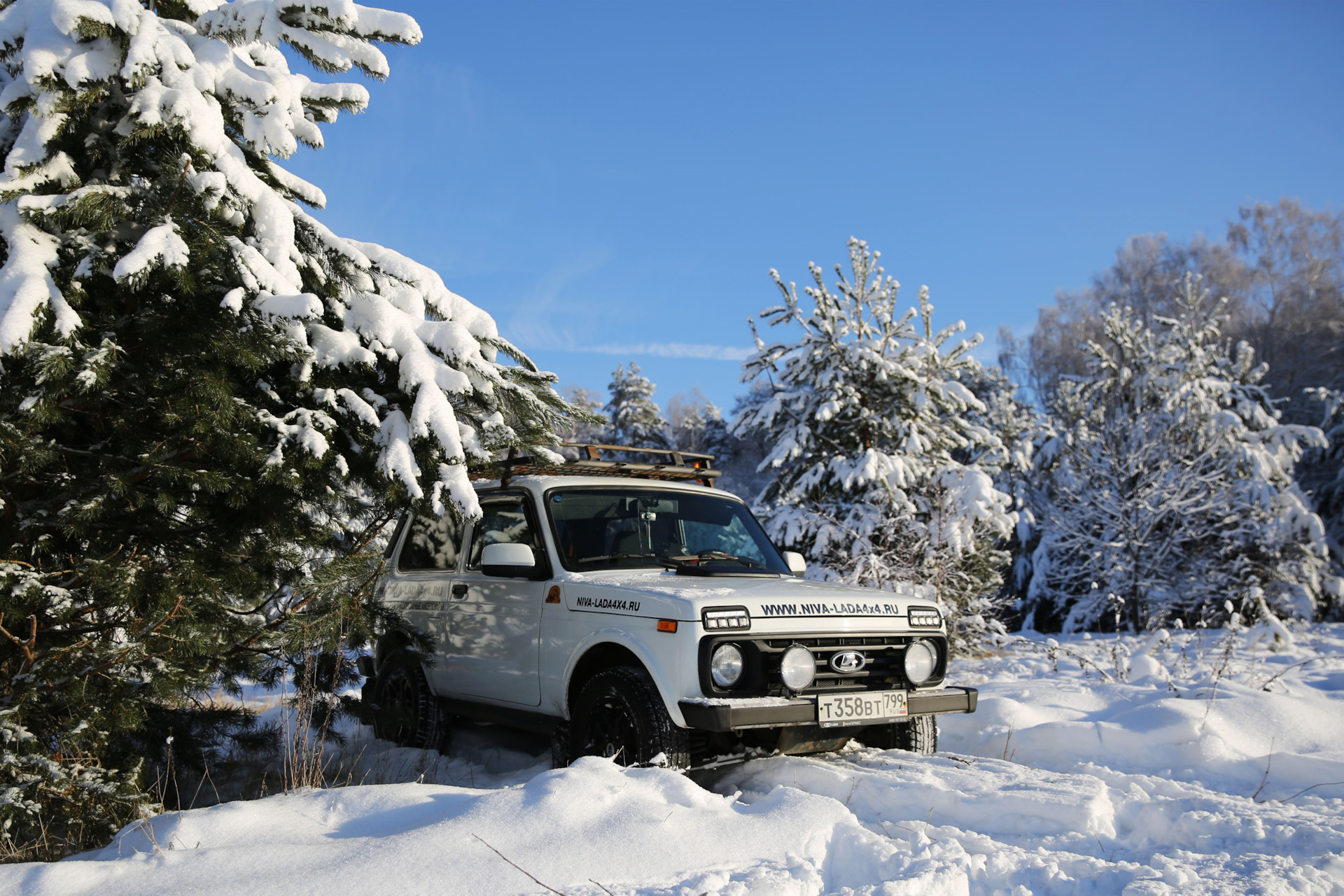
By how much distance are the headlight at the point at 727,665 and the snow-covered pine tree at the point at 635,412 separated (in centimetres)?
4144

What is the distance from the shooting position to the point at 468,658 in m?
6.26

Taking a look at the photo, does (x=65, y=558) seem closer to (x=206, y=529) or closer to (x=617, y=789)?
(x=206, y=529)

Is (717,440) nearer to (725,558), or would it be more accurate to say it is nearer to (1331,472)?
(1331,472)

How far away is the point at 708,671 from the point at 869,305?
895cm

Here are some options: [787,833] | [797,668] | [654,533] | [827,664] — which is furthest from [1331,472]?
[787,833]

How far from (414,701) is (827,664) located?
3321mm

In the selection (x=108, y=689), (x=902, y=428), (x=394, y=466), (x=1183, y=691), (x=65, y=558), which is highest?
(x=902, y=428)

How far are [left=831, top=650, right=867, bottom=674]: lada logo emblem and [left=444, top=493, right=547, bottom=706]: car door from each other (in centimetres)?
180

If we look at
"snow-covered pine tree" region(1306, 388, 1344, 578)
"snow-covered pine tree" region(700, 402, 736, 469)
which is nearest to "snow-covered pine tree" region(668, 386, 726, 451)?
"snow-covered pine tree" region(700, 402, 736, 469)

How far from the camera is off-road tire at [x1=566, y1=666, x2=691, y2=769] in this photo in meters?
4.66

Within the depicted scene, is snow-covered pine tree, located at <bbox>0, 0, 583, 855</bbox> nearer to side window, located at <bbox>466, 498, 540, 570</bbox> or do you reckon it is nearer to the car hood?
the car hood

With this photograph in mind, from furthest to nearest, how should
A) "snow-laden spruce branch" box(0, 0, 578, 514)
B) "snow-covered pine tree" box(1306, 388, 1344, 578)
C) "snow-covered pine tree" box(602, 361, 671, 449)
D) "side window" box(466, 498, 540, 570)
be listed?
"snow-covered pine tree" box(602, 361, 671, 449)
"snow-covered pine tree" box(1306, 388, 1344, 578)
"side window" box(466, 498, 540, 570)
"snow-laden spruce branch" box(0, 0, 578, 514)

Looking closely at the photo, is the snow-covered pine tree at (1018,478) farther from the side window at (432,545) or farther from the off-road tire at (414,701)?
the off-road tire at (414,701)

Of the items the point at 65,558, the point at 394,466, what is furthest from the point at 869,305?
the point at 65,558
